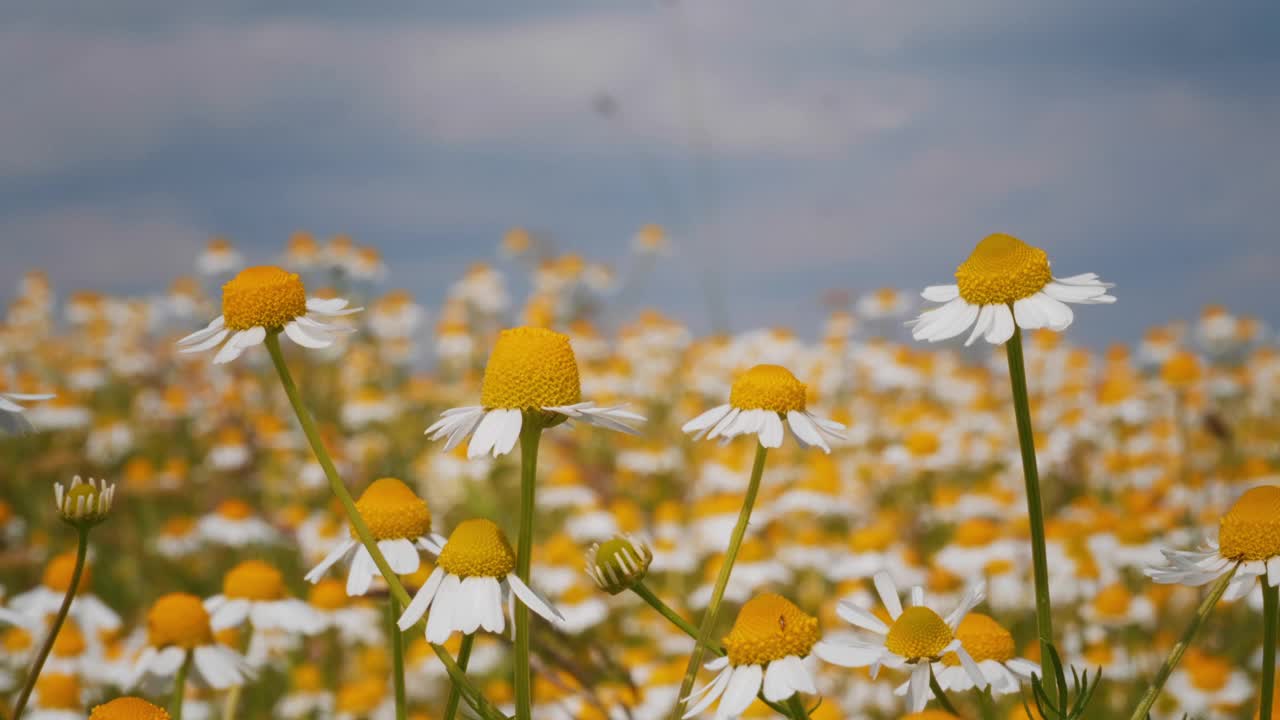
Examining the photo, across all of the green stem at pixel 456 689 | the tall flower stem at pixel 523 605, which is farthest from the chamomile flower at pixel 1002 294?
the green stem at pixel 456 689

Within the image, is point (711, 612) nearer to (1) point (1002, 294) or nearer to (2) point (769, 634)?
(2) point (769, 634)

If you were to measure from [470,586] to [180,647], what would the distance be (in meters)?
1.14

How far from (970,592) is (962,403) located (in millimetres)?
8342

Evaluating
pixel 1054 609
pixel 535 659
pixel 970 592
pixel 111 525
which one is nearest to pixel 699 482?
pixel 1054 609

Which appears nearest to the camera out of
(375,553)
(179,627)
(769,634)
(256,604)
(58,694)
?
(375,553)

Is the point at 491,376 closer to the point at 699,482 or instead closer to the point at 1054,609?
the point at 1054,609

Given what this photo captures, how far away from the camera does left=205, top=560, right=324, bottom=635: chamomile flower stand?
2656mm

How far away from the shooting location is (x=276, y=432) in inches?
327

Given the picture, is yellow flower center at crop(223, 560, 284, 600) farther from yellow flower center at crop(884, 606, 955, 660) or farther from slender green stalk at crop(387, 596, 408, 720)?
yellow flower center at crop(884, 606, 955, 660)

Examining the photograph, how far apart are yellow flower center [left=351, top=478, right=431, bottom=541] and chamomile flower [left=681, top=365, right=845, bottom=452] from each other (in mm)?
383

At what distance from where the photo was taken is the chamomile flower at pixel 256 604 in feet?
8.71

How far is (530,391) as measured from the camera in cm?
139

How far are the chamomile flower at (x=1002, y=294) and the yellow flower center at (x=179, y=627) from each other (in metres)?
1.43

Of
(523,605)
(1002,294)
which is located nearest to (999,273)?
(1002,294)
